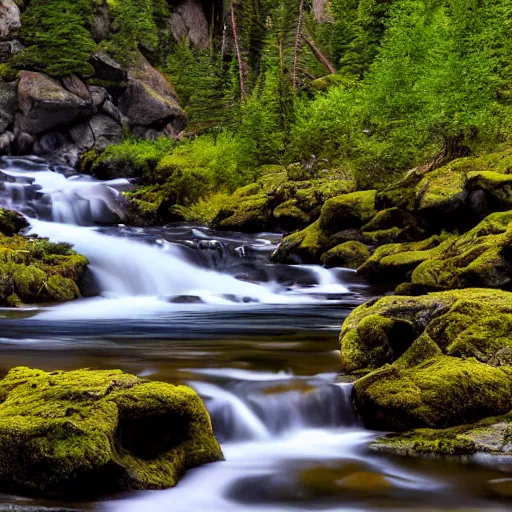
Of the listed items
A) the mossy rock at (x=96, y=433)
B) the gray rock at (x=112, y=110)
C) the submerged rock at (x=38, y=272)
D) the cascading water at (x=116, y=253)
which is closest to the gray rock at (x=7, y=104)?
the gray rock at (x=112, y=110)

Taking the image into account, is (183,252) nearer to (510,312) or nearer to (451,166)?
(451,166)

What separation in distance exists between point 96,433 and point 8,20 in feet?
91.2

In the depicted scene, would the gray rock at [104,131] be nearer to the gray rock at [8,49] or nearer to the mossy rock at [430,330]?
the gray rock at [8,49]

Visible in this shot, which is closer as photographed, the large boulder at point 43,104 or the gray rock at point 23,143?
the gray rock at point 23,143

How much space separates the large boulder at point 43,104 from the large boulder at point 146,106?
9.55 ft

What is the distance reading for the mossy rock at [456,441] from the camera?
456 cm

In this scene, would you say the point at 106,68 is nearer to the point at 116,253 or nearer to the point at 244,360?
the point at 116,253

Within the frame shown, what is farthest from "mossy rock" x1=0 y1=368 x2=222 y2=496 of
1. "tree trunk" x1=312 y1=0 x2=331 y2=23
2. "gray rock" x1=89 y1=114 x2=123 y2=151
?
"tree trunk" x1=312 y1=0 x2=331 y2=23

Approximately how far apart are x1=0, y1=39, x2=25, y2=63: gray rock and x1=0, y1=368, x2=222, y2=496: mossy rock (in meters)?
25.6

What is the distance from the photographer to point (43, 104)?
25484mm

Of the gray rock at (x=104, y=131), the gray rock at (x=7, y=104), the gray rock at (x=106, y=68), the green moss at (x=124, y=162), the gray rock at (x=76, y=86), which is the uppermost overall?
the gray rock at (x=106, y=68)

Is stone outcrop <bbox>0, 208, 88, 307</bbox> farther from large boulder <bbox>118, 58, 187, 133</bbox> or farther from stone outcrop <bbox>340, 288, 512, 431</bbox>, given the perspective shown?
large boulder <bbox>118, 58, 187, 133</bbox>

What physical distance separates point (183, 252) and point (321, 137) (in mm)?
8120

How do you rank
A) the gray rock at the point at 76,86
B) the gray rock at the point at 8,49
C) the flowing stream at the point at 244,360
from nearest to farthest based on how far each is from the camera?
the flowing stream at the point at 244,360, the gray rock at the point at 76,86, the gray rock at the point at 8,49
